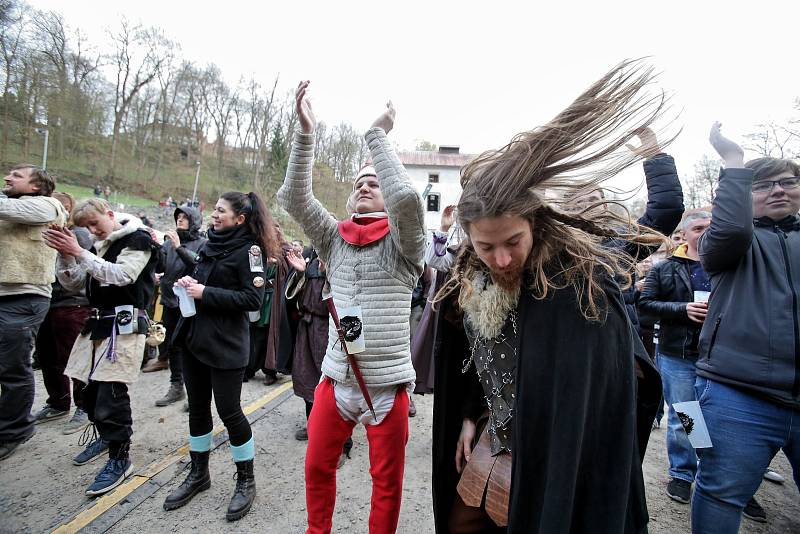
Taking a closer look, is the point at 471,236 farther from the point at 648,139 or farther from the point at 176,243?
the point at 176,243

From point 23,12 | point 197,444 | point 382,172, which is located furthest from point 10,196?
point 23,12

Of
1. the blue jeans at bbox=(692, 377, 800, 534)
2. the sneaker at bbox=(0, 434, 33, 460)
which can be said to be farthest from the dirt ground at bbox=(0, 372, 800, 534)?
the blue jeans at bbox=(692, 377, 800, 534)

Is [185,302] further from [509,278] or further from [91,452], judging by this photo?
[509,278]

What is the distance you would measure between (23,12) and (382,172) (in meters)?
37.4

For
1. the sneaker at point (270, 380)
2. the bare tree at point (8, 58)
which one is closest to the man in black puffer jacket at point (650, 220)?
the sneaker at point (270, 380)

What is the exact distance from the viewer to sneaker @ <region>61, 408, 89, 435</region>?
12.2 ft

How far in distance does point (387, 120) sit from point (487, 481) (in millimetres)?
1679

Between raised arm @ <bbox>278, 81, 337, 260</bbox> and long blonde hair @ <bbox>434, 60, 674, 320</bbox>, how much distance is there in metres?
0.96

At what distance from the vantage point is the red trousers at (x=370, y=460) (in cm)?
199

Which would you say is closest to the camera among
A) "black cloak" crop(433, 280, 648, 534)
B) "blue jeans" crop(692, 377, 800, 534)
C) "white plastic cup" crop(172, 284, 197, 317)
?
"black cloak" crop(433, 280, 648, 534)

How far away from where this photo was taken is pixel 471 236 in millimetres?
1374

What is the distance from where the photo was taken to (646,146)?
131 centimetres

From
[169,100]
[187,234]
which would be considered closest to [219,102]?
[169,100]

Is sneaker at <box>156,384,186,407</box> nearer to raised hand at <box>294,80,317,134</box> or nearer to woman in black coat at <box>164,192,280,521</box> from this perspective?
woman in black coat at <box>164,192,280,521</box>
